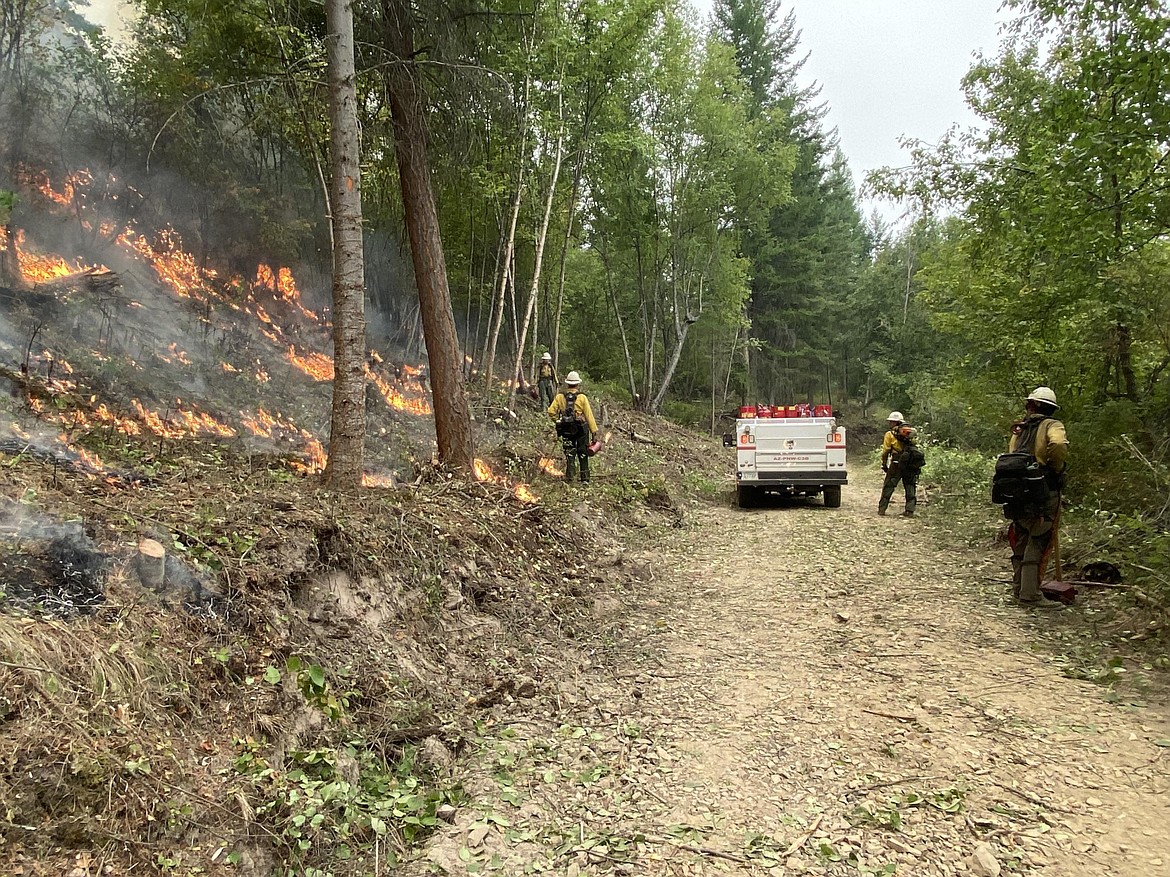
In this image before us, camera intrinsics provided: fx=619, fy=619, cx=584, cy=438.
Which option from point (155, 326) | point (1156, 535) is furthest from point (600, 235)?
point (1156, 535)

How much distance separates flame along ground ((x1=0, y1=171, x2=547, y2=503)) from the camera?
733 cm

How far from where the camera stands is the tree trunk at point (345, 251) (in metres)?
5.96

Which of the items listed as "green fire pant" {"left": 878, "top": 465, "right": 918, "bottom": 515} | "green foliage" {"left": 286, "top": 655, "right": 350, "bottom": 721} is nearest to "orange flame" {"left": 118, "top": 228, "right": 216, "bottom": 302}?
"green foliage" {"left": 286, "top": 655, "right": 350, "bottom": 721}

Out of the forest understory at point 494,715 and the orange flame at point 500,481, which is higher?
the orange flame at point 500,481

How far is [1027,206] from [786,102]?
23991 mm

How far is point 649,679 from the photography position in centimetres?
485

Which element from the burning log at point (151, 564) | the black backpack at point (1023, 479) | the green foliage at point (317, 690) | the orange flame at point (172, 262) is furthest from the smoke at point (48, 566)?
the orange flame at point (172, 262)

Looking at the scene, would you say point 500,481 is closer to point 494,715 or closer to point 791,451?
point 494,715

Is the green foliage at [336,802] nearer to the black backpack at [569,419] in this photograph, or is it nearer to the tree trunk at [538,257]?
the black backpack at [569,419]

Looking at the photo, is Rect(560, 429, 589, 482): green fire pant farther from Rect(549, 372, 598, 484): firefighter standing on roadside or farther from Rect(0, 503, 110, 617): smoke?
Rect(0, 503, 110, 617): smoke

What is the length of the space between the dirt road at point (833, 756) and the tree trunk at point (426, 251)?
11.8 feet

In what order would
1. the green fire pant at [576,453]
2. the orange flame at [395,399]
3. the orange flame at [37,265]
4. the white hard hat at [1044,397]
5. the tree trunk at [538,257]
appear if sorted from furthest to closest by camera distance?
the tree trunk at [538,257] < the orange flame at [395,399] < the green fire pant at [576,453] < the orange flame at [37,265] < the white hard hat at [1044,397]

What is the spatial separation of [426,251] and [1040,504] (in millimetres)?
7407

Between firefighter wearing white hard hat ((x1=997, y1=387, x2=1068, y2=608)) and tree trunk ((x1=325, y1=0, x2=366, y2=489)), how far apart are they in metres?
6.59
